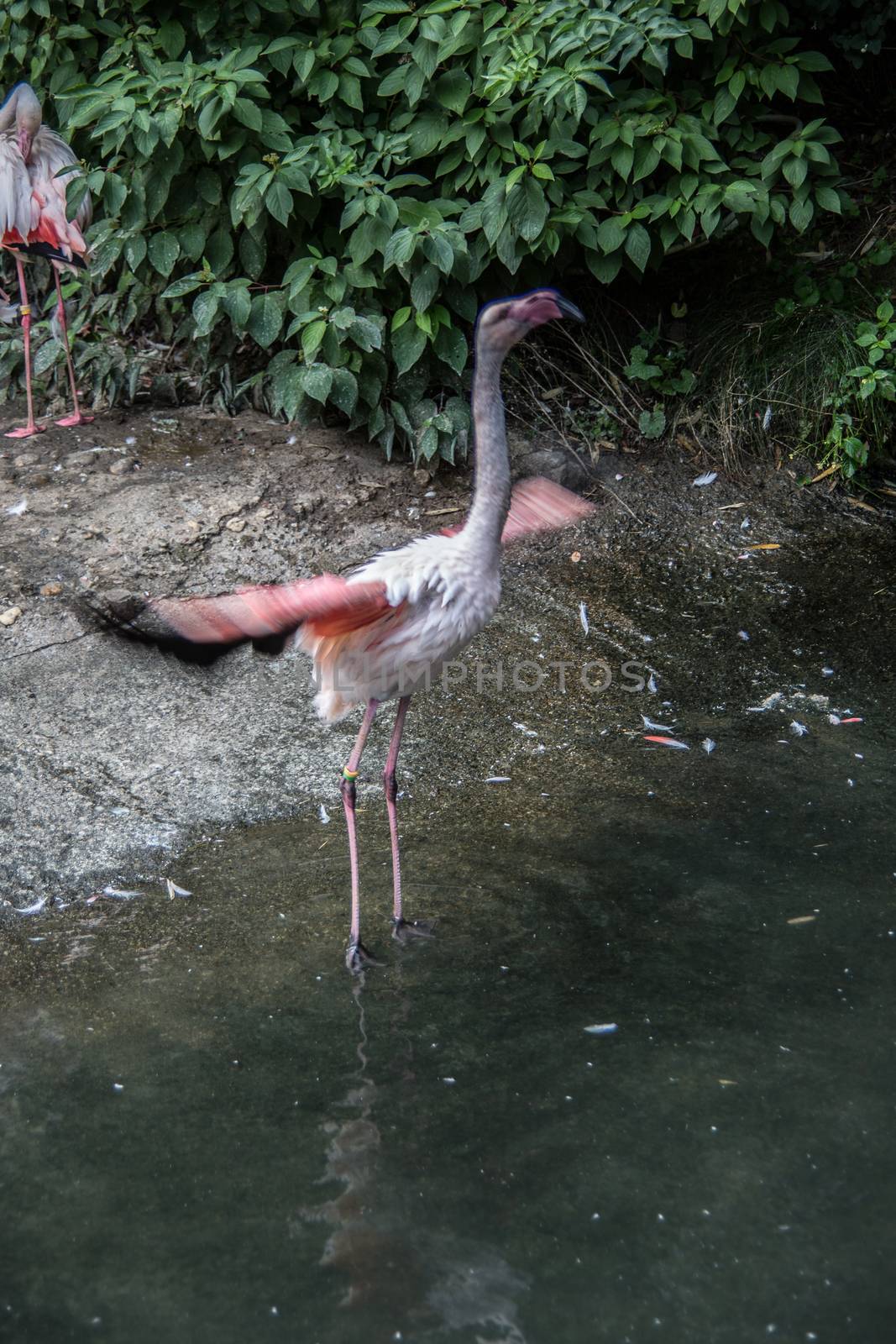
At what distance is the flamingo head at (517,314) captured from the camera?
11.6 feet

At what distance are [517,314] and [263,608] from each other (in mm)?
1153

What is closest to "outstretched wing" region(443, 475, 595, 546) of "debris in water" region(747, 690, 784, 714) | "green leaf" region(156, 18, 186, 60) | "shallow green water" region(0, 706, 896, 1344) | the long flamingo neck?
the long flamingo neck

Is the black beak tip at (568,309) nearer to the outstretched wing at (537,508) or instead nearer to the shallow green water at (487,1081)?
the outstretched wing at (537,508)

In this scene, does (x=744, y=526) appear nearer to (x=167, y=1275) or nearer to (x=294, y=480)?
(x=294, y=480)

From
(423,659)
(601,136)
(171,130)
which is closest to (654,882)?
(423,659)

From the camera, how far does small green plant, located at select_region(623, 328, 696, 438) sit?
248 inches

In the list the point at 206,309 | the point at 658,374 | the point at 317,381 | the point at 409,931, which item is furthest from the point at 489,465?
the point at 658,374

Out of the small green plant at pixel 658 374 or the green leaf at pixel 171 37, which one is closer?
the green leaf at pixel 171 37

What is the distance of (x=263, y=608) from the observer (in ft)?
10.4

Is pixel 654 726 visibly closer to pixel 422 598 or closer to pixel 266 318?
pixel 422 598

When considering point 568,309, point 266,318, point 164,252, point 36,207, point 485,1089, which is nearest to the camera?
point 485,1089

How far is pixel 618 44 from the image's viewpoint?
5316 millimetres

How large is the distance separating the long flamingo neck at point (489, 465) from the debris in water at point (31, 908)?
64.1 inches

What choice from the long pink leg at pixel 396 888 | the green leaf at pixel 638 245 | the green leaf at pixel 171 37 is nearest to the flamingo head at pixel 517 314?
the long pink leg at pixel 396 888
